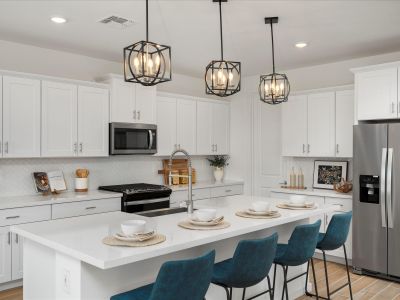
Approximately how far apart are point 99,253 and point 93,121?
10.00ft

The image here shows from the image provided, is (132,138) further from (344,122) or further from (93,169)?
(344,122)

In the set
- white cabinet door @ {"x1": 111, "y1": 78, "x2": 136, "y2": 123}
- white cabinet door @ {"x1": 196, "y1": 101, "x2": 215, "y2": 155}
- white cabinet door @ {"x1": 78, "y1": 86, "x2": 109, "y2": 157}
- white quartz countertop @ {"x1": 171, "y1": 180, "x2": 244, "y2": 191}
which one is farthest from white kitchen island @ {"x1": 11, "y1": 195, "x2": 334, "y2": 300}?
white cabinet door @ {"x1": 196, "y1": 101, "x2": 215, "y2": 155}

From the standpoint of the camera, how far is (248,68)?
5957 millimetres

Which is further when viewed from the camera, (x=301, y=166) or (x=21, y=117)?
(x=301, y=166)

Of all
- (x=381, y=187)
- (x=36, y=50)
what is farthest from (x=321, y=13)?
(x=36, y=50)

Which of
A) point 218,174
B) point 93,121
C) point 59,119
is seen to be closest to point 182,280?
point 59,119

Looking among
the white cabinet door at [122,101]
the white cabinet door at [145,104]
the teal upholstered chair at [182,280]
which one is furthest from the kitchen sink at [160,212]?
the white cabinet door at [145,104]

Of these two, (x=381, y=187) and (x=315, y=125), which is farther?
(x=315, y=125)

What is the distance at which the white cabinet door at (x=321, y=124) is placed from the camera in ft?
17.4

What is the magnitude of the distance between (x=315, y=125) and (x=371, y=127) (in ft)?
3.56

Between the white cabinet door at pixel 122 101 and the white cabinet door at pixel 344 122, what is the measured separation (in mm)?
2775

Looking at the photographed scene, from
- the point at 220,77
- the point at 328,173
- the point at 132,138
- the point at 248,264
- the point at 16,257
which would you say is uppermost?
the point at 220,77

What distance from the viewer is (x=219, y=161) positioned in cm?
666

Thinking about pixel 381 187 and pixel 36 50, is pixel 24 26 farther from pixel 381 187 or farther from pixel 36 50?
pixel 381 187
